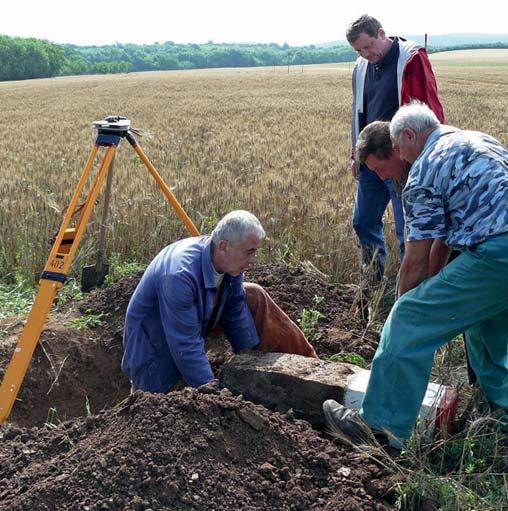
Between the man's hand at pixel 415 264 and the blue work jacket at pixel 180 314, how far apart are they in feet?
3.47

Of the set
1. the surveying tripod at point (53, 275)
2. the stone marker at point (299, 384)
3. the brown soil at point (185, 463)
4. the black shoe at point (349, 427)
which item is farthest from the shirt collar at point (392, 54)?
the brown soil at point (185, 463)

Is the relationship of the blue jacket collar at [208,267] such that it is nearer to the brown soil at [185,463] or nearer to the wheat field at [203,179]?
the brown soil at [185,463]

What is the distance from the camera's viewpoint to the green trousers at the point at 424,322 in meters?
3.41

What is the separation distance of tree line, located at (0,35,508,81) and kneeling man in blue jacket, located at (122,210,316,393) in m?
82.9

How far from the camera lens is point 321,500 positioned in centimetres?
319

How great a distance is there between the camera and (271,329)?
15.7ft

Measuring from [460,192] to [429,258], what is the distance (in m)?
0.40

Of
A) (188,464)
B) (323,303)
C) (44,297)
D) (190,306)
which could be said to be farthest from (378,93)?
(188,464)

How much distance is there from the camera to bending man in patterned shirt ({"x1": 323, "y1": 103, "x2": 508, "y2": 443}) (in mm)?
3387

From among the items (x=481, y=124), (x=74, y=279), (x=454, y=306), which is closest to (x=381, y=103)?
(x=454, y=306)

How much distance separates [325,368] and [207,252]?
953mm

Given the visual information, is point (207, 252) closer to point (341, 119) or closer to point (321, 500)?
point (321, 500)

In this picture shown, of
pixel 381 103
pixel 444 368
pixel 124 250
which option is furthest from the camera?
pixel 124 250

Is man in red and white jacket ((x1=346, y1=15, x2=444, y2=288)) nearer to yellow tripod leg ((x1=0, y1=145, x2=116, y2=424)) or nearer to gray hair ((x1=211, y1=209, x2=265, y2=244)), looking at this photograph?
gray hair ((x1=211, y1=209, x2=265, y2=244))
